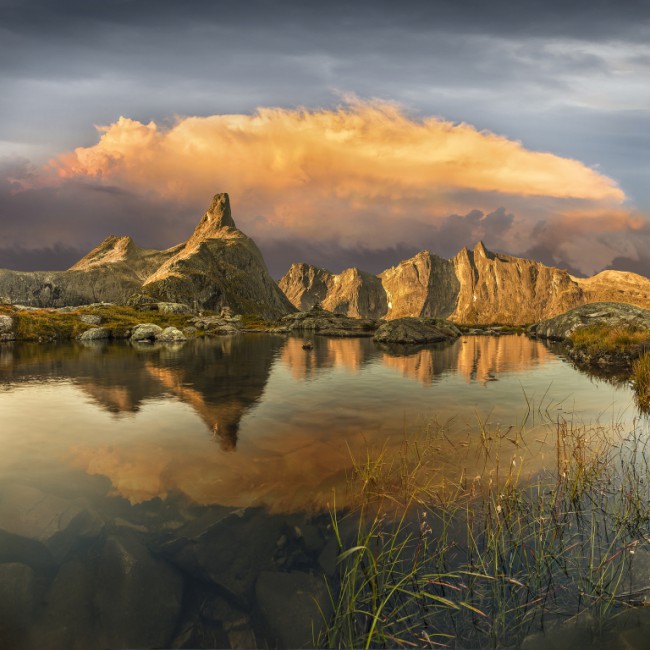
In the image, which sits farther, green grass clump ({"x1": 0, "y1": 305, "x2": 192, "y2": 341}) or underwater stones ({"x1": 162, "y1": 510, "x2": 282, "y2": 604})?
green grass clump ({"x1": 0, "y1": 305, "x2": 192, "y2": 341})

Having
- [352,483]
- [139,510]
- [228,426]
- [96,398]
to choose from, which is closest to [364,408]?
[228,426]

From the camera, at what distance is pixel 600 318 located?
5491cm

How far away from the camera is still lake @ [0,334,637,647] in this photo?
547 centimetres

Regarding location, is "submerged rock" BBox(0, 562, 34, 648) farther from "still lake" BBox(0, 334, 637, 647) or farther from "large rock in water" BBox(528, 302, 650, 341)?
"large rock in water" BBox(528, 302, 650, 341)

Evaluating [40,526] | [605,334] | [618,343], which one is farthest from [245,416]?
[605,334]

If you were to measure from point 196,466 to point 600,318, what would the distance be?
62688 millimetres

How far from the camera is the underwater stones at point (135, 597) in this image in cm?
500

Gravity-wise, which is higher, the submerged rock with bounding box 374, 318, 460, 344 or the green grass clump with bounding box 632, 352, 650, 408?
the green grass clump with bounding box 632, 352, 650, 408

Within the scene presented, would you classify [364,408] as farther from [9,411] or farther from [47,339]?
[47,339]

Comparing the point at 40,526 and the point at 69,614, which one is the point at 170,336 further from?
the point at 69,614

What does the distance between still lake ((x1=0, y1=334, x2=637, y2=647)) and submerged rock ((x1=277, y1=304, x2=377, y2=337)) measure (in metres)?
65.5

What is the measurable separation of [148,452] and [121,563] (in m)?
5.40

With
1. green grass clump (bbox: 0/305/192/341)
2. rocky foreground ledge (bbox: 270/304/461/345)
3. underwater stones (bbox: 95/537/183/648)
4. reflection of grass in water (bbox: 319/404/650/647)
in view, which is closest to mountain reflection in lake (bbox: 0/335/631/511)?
reflection of grass in water (bbox: 319/404/650/647)

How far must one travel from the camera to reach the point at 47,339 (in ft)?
191
